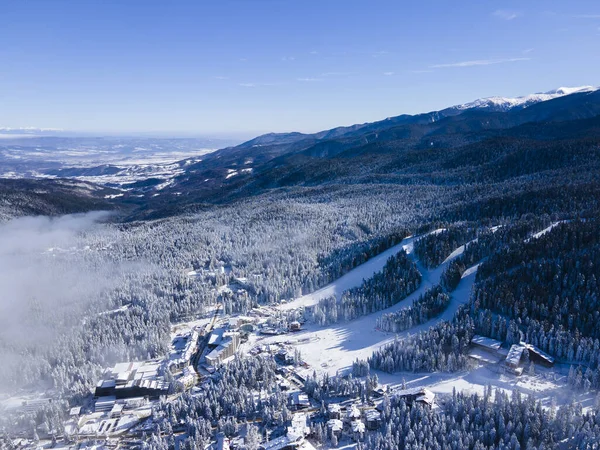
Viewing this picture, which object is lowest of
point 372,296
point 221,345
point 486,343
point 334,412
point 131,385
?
point 131,385

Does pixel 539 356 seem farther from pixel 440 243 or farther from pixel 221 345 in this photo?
pixel 221 345

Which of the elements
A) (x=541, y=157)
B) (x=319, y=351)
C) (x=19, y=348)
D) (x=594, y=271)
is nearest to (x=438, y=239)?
(x=594, y=271)

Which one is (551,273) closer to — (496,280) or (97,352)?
(496,280)

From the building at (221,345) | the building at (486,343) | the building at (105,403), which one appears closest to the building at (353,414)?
the building at (486,343)

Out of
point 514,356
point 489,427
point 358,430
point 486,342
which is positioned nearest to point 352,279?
point 486,342

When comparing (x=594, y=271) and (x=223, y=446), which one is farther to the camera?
(x=594, y=271)

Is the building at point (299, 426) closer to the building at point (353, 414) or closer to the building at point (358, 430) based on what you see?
the building at point (353, 414)
